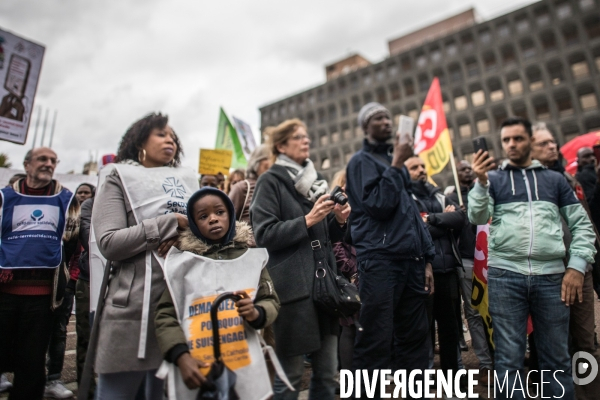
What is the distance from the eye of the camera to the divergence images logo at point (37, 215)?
2.99 m

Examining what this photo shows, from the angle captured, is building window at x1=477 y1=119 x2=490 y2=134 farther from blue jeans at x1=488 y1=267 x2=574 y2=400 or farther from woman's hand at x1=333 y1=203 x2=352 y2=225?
woman's hand at x1=333 y1=203 x2=352 y2=225

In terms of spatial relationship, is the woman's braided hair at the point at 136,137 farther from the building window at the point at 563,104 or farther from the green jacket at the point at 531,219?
the building window at the point at 563,104

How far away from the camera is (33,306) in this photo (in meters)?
2.76

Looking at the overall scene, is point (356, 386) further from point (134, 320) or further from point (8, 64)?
point (8, 64)

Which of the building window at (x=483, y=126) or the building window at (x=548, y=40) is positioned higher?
the building window at (x=548, y=40)

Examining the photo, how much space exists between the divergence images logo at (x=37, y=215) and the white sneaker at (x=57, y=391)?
5.49 feet

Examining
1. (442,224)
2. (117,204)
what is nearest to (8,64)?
(117,204)

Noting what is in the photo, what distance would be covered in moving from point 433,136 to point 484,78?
40.7m

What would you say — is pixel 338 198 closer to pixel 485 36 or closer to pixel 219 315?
pixel 219 315

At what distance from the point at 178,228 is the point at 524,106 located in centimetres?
4504

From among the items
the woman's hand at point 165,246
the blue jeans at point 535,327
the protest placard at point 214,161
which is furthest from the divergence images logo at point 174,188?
the protest placard at point 214,161

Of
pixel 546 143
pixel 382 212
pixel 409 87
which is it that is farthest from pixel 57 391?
pixel 409 87

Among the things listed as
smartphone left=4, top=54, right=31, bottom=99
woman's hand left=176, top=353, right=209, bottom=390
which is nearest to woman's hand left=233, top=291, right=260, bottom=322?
woman's hand left=176, top=353, right=209, bottom=390

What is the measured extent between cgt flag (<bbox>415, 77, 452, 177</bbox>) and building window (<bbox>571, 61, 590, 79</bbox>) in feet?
129
